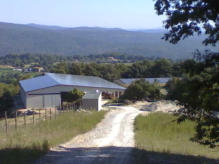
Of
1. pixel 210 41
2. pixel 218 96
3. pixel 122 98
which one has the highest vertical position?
pixel 210 41

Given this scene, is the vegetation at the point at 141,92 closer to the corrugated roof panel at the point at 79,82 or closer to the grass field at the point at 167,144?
the corrugated roof panel at the point at 79,82

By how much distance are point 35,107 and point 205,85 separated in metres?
34.3

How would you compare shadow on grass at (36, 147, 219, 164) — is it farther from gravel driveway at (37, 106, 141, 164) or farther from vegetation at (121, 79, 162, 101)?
vegetation at (121, 79, 162, 101)

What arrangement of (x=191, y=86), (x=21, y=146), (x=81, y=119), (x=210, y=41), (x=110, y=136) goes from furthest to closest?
(x=81, y=119), (x=110, y=136), (x=21, y=146), (x=210, y=41), (x=191, y=86)

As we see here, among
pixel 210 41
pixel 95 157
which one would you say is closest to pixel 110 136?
pixel 95 157

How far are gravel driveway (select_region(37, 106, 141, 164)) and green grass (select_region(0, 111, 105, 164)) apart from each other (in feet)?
1.17

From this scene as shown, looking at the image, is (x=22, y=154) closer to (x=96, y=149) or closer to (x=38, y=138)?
(x=38, y=138)

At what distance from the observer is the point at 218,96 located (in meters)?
9.39

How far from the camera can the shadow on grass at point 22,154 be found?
1046 cm

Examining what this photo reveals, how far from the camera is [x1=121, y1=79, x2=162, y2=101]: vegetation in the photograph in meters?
51.7

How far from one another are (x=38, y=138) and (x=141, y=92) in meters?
38.6

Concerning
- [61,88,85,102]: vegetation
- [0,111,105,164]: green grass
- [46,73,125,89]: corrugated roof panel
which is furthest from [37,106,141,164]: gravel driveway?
[46,73,125,89]: corrugated roof panel

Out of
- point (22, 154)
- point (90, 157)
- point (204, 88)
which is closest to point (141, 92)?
point (90, 157)

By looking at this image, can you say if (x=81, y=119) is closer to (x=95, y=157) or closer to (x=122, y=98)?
(x=95, y=157)
